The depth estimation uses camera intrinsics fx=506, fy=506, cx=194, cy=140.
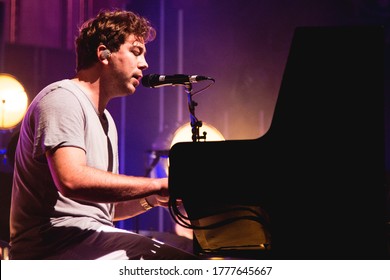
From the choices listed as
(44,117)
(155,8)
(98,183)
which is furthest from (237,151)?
(155,8)

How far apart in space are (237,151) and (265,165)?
0.35 ft

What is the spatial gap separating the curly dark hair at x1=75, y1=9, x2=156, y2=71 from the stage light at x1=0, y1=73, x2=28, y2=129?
322 cm

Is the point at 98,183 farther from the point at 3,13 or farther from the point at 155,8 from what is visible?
the point at 155,8

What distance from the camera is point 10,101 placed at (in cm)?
544

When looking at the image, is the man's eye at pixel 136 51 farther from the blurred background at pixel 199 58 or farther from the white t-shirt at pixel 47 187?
the blurred background at pixel 199 58

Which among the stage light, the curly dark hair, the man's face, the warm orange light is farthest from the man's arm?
the stage light

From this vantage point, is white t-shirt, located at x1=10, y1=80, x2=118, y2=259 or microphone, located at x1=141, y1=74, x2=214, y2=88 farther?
microphone, located at x1=141, y1=74, x2=214, y2=88

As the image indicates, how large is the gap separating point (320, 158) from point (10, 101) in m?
4.45

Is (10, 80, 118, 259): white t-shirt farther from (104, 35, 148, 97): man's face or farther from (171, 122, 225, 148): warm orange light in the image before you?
(171, 122, 225, 148): warm orange light

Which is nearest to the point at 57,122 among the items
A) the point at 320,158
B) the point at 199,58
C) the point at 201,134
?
the point at 320,158

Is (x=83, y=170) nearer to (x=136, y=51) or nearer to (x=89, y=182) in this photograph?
(x=89, y=182)

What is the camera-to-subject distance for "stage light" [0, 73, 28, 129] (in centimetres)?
538

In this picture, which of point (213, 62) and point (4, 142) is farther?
point (213, 62)

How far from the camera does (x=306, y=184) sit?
174 centimetres
